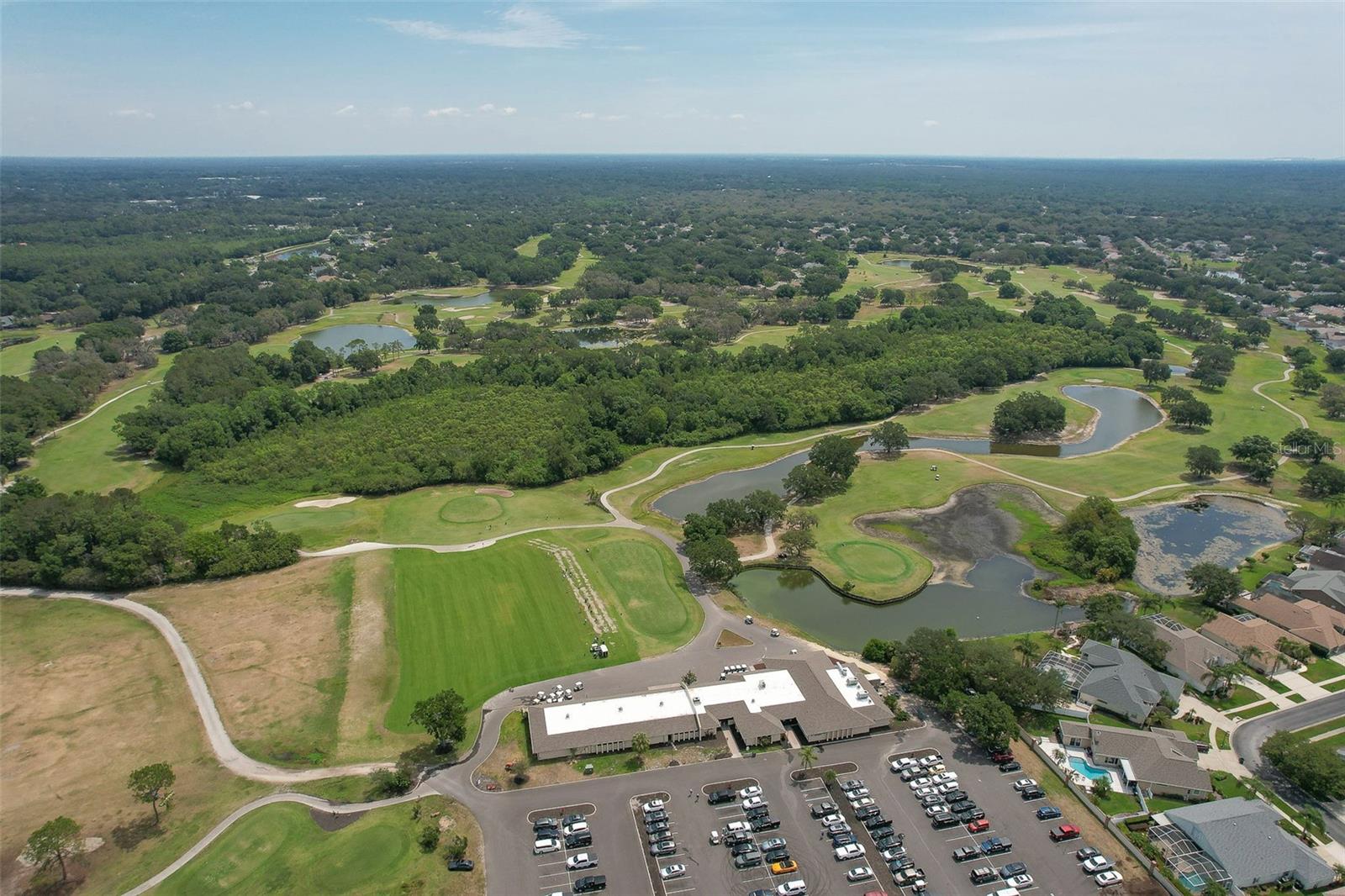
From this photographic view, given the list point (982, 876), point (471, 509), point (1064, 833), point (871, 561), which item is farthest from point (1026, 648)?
point (471, 509)

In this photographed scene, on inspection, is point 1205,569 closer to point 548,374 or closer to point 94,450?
point 548,374

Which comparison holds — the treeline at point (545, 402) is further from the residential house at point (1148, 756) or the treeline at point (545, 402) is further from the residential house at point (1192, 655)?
the residential house at point (1148, 756)

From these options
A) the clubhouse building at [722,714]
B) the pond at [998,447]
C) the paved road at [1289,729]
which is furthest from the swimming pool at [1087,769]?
the pond at [998,447]

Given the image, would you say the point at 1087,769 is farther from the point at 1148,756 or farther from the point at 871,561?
the point at 871,561

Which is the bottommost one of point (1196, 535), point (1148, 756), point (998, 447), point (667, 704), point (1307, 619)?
point (667, 704)

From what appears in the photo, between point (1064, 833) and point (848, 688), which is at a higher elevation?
point (848, 688)
